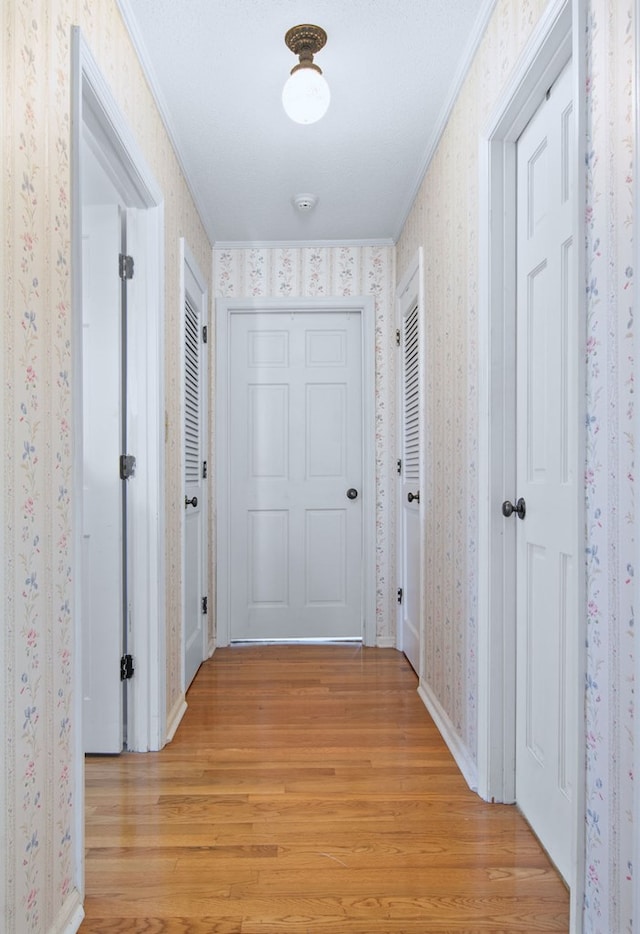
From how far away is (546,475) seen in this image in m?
1.61

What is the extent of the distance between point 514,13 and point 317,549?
268 centimetres

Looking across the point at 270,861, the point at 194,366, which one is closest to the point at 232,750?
the point at 270,861

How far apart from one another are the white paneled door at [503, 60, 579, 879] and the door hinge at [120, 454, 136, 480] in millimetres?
1280

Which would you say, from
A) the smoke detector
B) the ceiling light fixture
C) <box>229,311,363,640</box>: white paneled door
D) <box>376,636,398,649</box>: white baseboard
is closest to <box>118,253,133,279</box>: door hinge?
the ceiling light fixture

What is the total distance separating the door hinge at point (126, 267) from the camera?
7.12 ft

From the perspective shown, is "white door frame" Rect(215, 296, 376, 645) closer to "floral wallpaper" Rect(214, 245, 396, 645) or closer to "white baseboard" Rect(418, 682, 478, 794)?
"floral wallpaper" Rect(214, 245, 396, 645)

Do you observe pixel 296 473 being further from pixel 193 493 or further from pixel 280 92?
pixel 280 92

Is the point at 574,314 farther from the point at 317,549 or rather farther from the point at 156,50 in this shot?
the point at 317,549

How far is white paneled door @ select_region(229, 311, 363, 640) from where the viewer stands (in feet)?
11.9

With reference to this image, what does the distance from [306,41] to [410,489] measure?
6.65 ft

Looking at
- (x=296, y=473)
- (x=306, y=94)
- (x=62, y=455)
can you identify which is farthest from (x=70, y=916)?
(x=296, y=473)

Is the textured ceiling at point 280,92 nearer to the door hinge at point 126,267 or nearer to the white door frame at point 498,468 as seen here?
the white door frame at point 498,468

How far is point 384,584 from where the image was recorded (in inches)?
141

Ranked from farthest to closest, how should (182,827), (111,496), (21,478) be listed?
(111,496) < (182,827) < (21,478)
